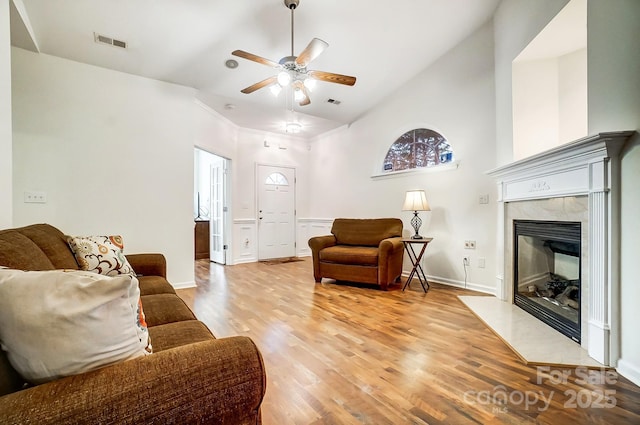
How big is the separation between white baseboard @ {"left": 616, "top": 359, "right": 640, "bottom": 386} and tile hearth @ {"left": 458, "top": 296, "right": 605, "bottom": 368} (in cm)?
9

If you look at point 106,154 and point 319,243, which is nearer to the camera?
point 106,154

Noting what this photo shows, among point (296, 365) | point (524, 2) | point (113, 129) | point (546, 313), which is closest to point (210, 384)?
point (296, 365)

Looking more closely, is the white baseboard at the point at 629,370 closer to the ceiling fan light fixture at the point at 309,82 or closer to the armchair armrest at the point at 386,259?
the armchair armrest at the point at 386,259

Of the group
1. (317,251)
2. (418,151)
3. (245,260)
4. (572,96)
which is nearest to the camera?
(572,96)

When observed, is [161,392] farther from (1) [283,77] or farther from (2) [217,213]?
(2) [217,213]

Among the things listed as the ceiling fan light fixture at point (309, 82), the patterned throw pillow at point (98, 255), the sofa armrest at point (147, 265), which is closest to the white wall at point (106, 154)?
the sofa armrest at point (147, 265)

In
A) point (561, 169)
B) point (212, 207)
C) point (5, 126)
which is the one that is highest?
point (5, 126)

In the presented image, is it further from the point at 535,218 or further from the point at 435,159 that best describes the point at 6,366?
the point at 435,159

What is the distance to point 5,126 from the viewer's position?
1.69 metres

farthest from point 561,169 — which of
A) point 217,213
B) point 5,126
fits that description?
point 217,213

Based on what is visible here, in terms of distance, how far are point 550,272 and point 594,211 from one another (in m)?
1.03

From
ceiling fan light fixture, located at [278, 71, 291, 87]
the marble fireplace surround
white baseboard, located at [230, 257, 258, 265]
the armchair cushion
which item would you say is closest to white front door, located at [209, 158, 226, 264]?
white baseboard, located at [230, 257, 258, 265]

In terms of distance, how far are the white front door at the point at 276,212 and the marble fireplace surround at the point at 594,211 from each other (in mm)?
4640

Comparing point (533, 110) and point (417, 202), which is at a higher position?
point (533, 110)
